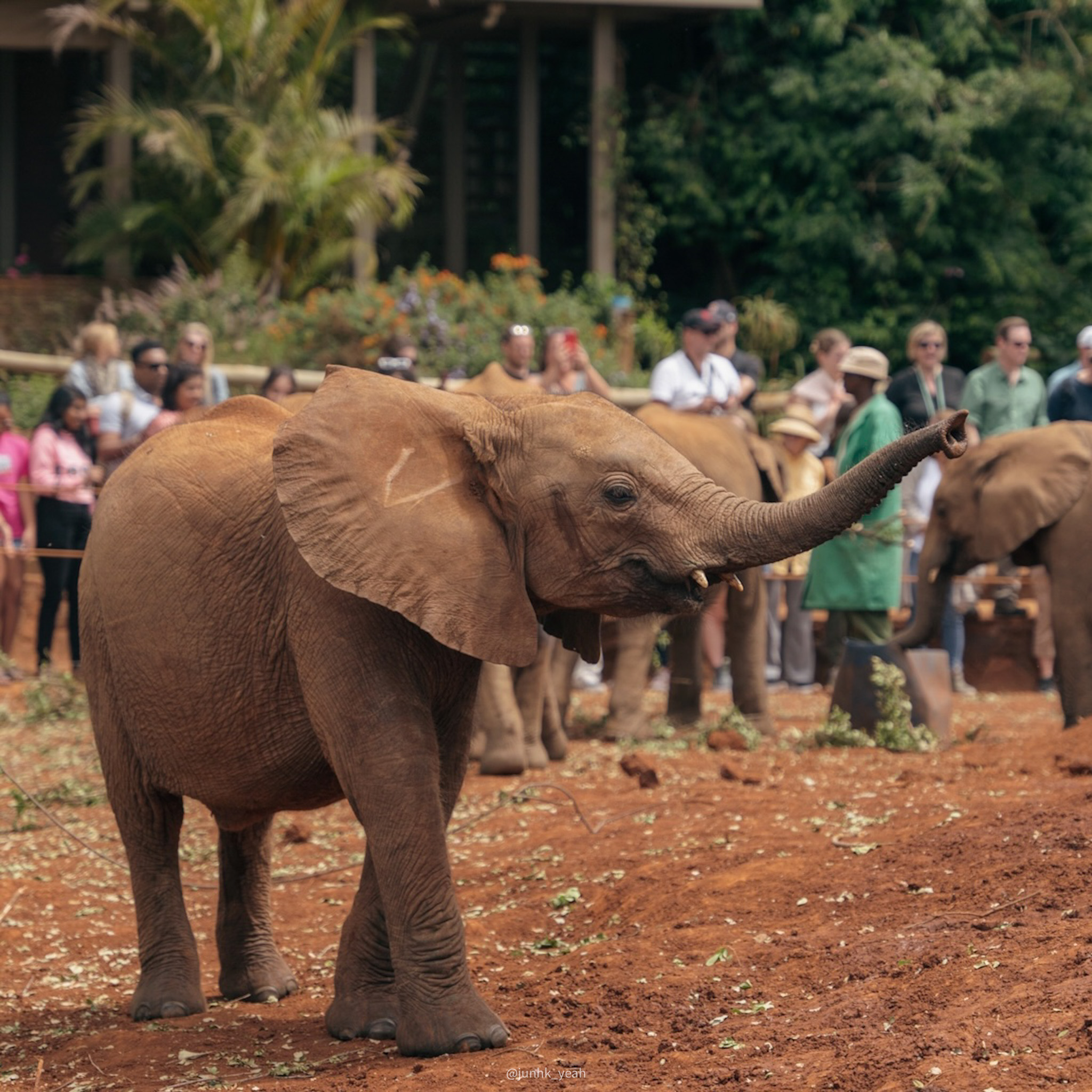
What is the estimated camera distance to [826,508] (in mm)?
5125

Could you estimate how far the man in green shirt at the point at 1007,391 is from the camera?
14.0 meters

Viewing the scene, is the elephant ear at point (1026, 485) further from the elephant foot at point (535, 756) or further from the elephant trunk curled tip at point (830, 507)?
the elephant trunk curled tip at point (830, 507)

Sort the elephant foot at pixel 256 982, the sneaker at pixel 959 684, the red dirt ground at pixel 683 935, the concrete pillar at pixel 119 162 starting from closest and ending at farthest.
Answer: the red dirt ground at pixel 683 935 → the elephant foot at pixel 256 982 → the sneaker at pixel 959 684 → the concrete pillar at pixel 119 162

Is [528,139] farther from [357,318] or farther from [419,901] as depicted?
[419,901]

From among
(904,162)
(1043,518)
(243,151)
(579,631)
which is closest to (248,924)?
(579,631)

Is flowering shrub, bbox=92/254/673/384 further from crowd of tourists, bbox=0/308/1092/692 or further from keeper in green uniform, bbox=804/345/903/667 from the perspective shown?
keeper in green uniform, bbox=804/345/903/667

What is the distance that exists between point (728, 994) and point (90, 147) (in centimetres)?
2113

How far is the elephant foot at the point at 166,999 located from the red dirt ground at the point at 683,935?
0.04 metres

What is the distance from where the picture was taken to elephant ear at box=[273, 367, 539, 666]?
542 cm

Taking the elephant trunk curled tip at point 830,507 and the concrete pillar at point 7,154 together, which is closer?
the elephant trunk curled tip at point 830,507

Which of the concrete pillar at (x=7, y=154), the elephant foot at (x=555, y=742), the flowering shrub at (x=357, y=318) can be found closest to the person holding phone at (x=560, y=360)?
the elephant foot at (x=555, y=742)

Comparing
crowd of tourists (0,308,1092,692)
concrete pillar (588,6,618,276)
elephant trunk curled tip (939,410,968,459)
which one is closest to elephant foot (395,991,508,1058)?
elephant trunk curled tip (939,410,968,459)

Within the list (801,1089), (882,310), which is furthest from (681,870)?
(882,310)

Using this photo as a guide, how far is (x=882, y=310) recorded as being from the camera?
72.3 ft
